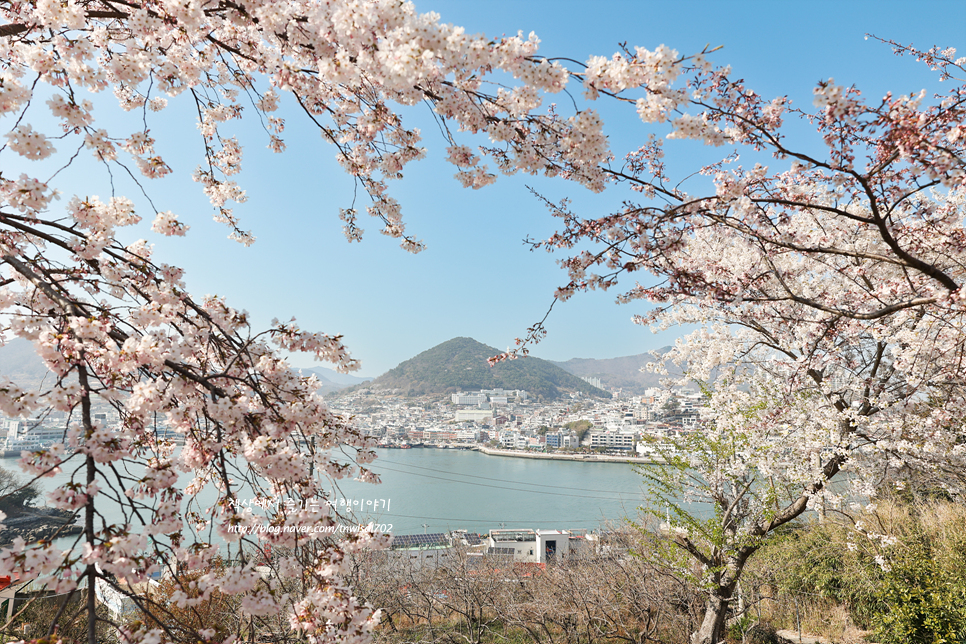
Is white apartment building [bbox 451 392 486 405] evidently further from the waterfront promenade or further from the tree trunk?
the tree trunk

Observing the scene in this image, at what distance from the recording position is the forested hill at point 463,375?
59.6 metres

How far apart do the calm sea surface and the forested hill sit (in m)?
28.5

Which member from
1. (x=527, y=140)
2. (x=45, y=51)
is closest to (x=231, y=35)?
(x=45, y=51)

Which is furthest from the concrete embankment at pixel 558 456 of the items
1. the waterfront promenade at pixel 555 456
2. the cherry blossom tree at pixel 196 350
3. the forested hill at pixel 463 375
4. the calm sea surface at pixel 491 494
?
the cherry blossom tree at pixel 196 350

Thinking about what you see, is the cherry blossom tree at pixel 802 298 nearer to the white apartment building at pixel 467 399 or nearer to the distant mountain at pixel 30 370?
the distant mountain at pixel 30 370

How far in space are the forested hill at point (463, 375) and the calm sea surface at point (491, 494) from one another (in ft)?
93.6

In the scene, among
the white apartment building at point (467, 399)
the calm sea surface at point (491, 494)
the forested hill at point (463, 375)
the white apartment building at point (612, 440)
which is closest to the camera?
the calm sea surface at point (491, 494)

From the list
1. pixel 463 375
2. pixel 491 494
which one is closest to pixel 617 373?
pixel 463 375

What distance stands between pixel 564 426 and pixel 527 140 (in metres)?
39.9

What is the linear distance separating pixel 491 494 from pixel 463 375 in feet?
129

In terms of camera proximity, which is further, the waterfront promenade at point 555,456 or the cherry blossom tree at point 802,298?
the waterfront promenade at point 555,456

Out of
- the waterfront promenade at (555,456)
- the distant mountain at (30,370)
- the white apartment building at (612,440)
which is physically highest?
the distant mountain at (30,370)

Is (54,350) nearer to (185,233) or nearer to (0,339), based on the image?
(0,339)

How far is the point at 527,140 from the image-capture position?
1.64 meters
